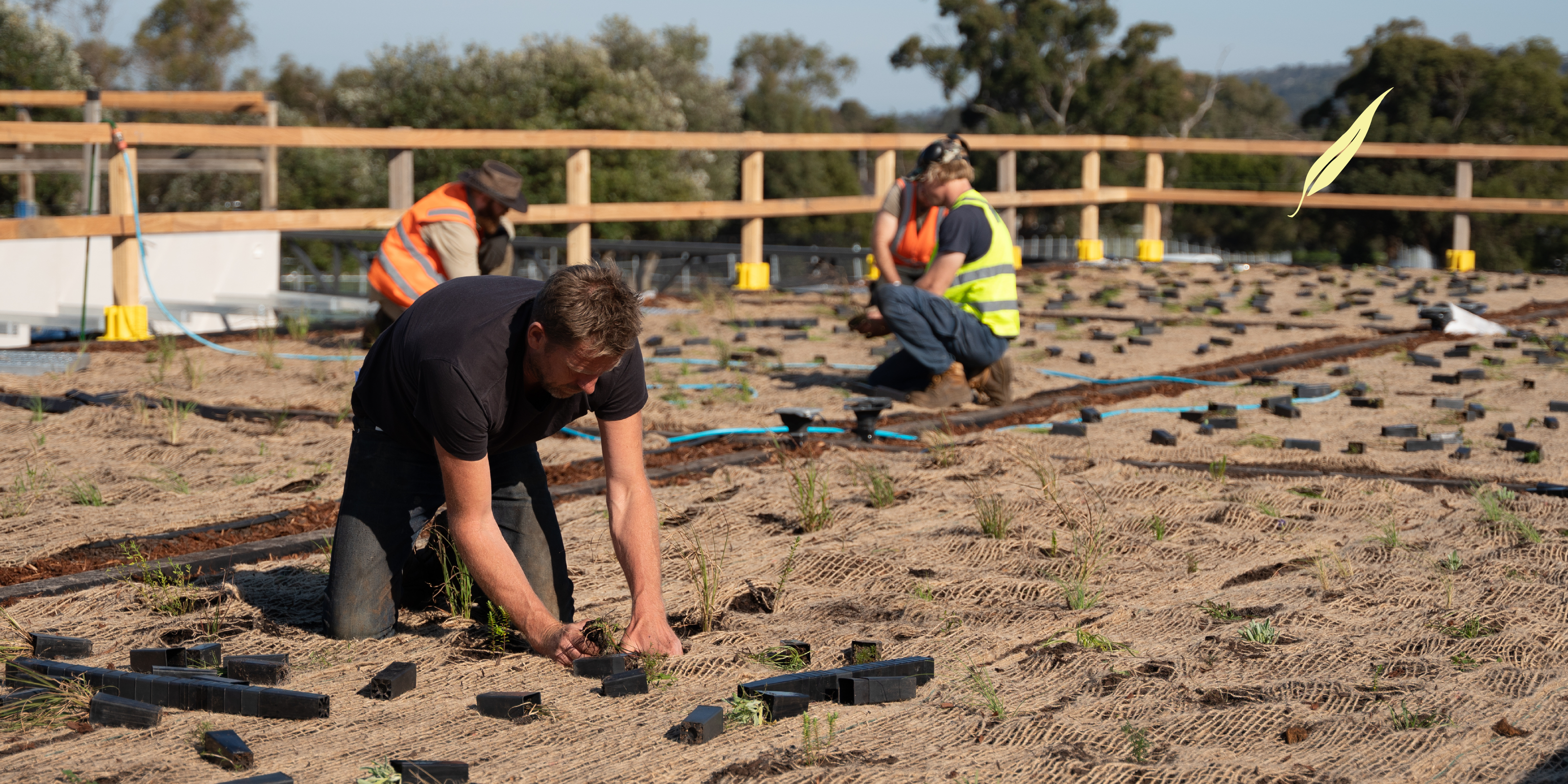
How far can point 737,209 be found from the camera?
1223cm

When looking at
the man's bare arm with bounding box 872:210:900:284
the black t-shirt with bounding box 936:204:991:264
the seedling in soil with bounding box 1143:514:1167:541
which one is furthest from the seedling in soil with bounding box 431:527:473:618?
the man's bare arm with bounding box 872:210:900:284

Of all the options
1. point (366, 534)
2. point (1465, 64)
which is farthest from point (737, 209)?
point (1465, 64)

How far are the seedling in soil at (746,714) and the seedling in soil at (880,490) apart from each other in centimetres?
189

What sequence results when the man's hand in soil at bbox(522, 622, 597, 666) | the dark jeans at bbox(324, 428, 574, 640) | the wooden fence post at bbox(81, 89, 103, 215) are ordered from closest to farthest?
1. the man's hand in soil at bbox(522, 622, 597, 666)
2. the dark jeans at bbox(324, 428, 574, 640)
3. the wooden fence post at bbox(81, 89, 103, 215)

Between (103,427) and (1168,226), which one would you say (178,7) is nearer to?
(1168,226)

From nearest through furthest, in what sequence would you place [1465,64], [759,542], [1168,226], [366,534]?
[366,534], [759,542], [1465,64], [1168,226]

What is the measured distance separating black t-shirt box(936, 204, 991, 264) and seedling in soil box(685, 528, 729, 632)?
117 inches

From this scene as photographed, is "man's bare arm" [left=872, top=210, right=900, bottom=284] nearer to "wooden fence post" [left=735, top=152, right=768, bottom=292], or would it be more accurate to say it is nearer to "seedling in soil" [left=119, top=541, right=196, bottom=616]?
"seedling in soil" [left=119, top=541, right=196, bottom=616]

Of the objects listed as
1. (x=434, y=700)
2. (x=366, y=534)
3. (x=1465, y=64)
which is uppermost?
(x=1465, y=64)

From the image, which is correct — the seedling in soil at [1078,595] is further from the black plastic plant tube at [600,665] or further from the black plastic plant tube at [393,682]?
the black plastic plant tube at [393,682]

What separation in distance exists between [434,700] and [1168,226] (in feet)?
211

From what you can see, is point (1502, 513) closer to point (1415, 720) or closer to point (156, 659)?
point (1415, 720)

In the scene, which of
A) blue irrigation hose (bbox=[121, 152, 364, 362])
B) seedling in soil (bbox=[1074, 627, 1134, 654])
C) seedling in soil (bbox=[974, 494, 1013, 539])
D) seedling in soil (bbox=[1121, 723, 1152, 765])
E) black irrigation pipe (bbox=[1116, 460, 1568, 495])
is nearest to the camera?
seedling in soil (bbox=[1121, 723, 1152, 765])

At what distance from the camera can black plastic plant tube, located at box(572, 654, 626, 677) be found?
3.08 m
